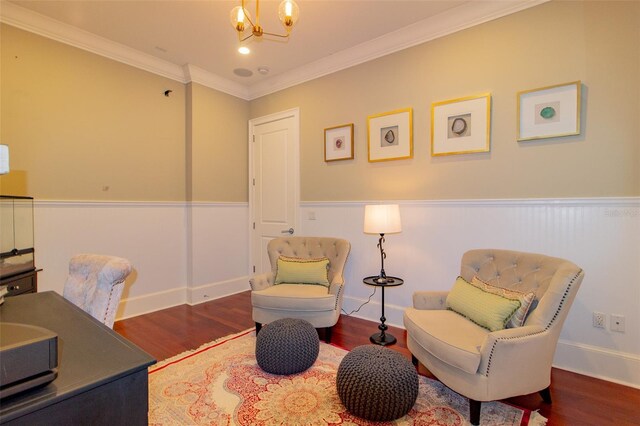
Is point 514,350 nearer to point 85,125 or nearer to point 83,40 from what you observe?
point 85,125

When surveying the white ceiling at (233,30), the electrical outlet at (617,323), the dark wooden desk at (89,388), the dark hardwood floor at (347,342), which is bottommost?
the dark hardwood floor at (347,342)

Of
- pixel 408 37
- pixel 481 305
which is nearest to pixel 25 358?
pixel 481 305

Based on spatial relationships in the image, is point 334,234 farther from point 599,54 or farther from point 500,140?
point 599,54

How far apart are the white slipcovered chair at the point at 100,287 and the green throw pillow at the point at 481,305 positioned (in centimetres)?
209

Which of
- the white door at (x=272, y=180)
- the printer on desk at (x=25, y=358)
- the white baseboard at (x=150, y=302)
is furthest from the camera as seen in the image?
the white door at (x=272, y=180)

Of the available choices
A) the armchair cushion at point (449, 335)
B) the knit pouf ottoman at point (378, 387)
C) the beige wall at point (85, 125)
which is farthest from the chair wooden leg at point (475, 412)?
the beige wall at point (85, 125)

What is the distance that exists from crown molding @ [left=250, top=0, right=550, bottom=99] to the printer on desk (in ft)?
11.3

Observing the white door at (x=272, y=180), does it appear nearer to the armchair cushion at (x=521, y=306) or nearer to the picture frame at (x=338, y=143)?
the picture frame at (x=338, y=143)

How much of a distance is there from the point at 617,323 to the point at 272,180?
3.71m

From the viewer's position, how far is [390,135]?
10.9 feet

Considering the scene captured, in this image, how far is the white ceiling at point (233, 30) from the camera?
2.76 m

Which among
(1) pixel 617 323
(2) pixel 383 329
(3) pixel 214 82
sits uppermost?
(3) pixel 214 82

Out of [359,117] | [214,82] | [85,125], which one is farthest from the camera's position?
[214,82]

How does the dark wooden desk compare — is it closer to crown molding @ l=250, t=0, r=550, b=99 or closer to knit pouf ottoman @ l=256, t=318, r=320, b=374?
knit pouf ottoman @ l=256, t=318, r=320, b=374
